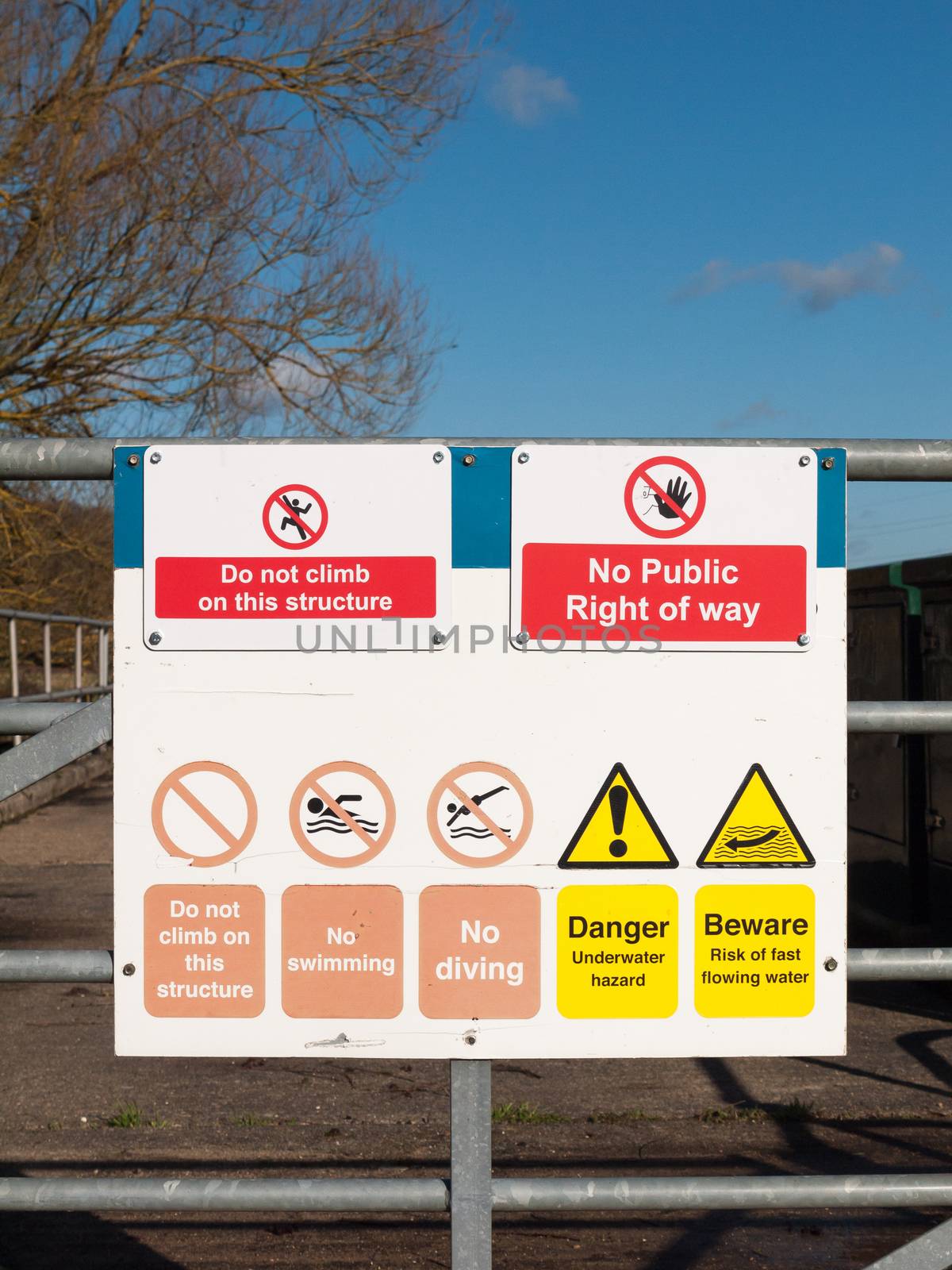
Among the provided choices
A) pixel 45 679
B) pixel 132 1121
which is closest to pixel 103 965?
pixel 132 1121

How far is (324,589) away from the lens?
2084mm

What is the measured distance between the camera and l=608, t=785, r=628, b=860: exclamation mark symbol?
6.87ft

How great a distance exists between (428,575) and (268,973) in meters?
0.66

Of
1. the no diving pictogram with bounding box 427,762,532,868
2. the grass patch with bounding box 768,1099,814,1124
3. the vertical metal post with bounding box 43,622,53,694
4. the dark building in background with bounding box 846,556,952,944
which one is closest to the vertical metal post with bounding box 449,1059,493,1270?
the no diving pictogram with bounding box 427,762,532,868

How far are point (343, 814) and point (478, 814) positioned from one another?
0.68ft

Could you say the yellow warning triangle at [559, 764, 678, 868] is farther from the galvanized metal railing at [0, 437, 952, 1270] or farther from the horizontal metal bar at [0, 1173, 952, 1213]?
the horizontal metal bar at [0, 1173, 952, 1213]

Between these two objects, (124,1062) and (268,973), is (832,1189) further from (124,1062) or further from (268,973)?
(124,1062)

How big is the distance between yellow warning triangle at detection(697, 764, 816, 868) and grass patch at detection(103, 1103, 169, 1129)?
2.83 m

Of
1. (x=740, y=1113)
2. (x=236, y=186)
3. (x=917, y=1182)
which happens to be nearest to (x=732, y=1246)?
(x=740, y=1113)

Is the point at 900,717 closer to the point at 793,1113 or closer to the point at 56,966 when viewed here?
the point at 56,966

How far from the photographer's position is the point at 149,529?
6.93ft

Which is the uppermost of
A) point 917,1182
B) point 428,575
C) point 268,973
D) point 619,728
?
point 428,575

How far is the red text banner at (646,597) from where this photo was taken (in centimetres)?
208

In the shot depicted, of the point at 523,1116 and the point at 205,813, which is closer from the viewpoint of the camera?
the point at 205,813
